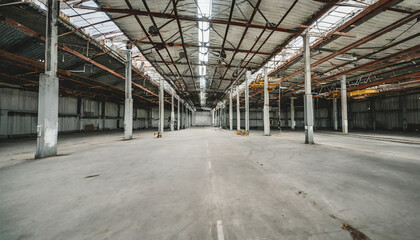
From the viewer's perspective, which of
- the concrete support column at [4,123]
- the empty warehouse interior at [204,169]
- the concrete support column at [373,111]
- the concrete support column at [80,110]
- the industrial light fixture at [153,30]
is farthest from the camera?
the concrete support column at [373,111]

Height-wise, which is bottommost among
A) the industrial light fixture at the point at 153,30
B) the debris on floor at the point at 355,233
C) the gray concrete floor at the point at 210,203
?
the debris on floor at the point at 355,233

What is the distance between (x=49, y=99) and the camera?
6559 millimetres

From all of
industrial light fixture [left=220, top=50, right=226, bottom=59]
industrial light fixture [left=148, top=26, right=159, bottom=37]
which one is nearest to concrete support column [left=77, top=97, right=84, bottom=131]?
industrial light fixture [left=148, top=26, right=159, bottom=37]

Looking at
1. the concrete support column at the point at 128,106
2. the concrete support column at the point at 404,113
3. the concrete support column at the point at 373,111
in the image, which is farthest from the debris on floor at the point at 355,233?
the concrete support column at the point at 373,111

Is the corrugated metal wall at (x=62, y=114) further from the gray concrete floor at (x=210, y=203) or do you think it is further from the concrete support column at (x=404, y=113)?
the concrete support column at (x=404, y=113)

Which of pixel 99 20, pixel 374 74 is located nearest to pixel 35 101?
pixel 99 20

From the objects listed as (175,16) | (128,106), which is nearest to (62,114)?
(128,106)

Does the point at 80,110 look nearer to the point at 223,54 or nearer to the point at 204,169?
the point at 223,54

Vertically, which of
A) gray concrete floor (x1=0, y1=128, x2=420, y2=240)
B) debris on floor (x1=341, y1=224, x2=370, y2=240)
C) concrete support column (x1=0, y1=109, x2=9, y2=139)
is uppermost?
concrete support column (x1=0, y1=109, x2=9, y2=139)

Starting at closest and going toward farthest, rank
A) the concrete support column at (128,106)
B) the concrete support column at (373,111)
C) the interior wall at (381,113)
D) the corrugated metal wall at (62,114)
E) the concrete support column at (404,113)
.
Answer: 1. the concrete support column at (128,106)
2. the corrugated metal wall at (62,114)
3. the interior wall at (381,113)
4. the concrete support column at (404,113)
5. the concrete support column at (373,111)

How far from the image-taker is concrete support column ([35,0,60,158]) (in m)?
6.42

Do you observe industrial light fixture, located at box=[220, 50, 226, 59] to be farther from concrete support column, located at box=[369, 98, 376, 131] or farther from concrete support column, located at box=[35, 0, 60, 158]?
concrete support column, located at box=[369, 98, 376, 131]

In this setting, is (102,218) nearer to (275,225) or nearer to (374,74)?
(275,225)

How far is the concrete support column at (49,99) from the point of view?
21.1 feet
